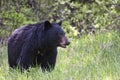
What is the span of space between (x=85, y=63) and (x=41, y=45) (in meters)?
0.74

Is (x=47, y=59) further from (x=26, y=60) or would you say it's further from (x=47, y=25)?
(x=47, y=25)

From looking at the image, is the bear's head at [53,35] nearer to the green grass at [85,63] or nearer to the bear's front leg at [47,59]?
the bear's front leg at [47,59]

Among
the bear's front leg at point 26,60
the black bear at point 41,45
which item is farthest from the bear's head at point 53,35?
the bear's front leg at point 26,60

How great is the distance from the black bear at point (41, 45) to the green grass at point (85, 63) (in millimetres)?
218

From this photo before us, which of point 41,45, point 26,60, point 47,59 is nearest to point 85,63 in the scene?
point 47,59

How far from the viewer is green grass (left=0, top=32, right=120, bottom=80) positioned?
4801mm

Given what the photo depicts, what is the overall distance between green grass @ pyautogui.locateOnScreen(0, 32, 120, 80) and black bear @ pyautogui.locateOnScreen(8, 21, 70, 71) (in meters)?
0.22

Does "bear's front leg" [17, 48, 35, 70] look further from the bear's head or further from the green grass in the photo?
the bear's head

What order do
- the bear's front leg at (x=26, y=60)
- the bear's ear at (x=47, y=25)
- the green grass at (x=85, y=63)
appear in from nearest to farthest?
1. the green grass at (x=85, y=63)
2. the bear's front leg at (x=26, y=60)
3. the bear's ear at (x=47, y=25)

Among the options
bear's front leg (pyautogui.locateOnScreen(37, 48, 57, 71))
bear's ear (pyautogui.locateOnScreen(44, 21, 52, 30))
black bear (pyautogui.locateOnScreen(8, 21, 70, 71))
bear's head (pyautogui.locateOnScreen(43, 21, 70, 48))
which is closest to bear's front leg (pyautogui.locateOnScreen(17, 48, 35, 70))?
black bear (pyautogui.locateOnScreen(8, 21, 70, 71))

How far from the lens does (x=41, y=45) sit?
5.84m

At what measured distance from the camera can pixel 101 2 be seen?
9.60 meters

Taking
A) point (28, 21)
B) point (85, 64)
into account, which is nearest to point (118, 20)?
point (85, 64)

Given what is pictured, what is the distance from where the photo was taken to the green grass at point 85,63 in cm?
480
